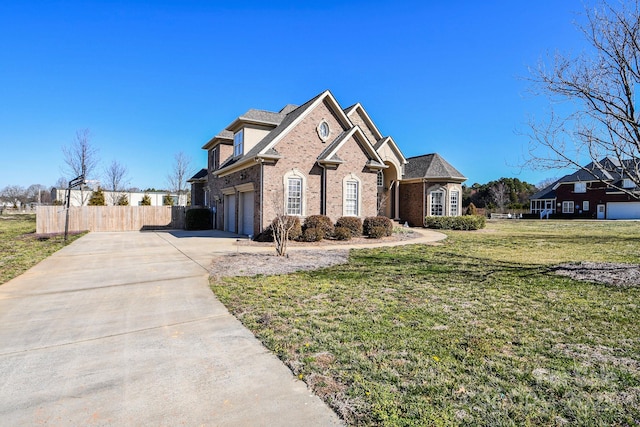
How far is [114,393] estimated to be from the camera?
325 cm

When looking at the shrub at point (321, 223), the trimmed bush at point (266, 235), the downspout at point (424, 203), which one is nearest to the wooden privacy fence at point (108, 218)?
the trimmed bush at point (266, 235)

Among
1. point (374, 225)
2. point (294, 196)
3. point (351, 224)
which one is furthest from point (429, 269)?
point (294, 196)

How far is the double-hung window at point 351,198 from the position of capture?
18766 millimetres

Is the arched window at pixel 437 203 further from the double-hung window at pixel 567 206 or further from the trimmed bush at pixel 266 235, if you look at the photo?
the double-hung window at pixel 567 206

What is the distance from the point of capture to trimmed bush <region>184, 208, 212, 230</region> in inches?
991

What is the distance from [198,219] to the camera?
25.3 m

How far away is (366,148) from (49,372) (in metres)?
17.3

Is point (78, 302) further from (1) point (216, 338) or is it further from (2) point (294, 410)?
(2) point (294, 410)

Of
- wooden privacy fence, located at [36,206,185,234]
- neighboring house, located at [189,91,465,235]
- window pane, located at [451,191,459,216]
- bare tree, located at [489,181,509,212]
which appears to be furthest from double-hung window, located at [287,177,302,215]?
bare tree, located at [489,181,509,212]

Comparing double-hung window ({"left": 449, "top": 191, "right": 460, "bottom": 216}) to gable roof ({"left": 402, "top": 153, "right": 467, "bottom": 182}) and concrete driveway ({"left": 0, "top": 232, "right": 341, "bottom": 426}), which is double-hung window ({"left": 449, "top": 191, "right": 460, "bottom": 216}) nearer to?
gable roof ({"left": 402, "top": 153, "right": 467, "bottom": 182})

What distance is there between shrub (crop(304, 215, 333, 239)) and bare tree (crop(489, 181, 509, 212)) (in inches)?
1807

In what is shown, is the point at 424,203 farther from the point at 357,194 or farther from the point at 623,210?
the point at 623,210

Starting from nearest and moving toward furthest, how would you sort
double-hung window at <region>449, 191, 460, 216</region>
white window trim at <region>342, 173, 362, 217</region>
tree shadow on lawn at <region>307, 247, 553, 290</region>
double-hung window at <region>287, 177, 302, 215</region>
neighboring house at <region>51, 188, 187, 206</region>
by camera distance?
tree shadow on lawn at <region>307, 247, 553, 290</region> → double-hung window at <region>287, 177, 302, 215</region> → white window trim at <region>342, 173, 362, 217</region> → double-hung window at <region>449, 191, 460, 216</region> → neighboring house at <region>51, 188, 187, 206</region>

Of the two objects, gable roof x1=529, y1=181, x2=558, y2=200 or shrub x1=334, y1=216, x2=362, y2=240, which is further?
gable roof x1=529, y1=181, x2=558, y2=200
